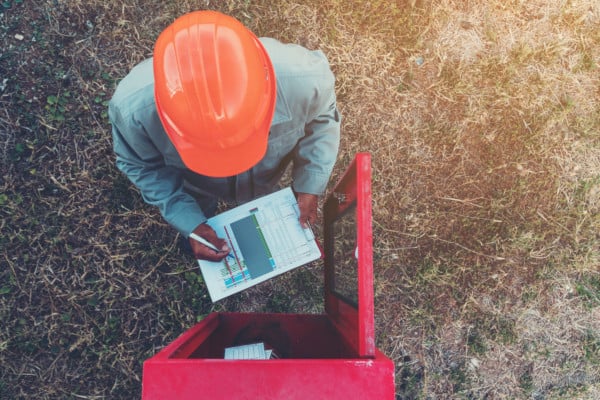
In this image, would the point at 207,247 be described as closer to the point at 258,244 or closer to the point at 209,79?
the point at 258,244

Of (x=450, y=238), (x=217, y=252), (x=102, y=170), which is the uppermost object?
(x=102, y=170)

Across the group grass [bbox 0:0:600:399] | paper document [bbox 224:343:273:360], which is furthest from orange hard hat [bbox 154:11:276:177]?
grass [bbox 0:0:600:399]

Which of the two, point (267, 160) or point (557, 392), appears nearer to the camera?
point (267, 160)

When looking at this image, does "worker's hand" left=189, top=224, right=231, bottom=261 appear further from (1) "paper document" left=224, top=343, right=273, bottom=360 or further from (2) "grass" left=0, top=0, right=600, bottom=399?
(2) "grass" left=0, top=0, right=600, bottom=399

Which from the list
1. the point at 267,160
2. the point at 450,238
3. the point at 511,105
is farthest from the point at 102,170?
the point at 511,105

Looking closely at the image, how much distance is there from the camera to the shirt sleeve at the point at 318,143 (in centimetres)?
193

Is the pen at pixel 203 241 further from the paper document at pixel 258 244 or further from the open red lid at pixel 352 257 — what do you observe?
the open red lid at pixel 352 257

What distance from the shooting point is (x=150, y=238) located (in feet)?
9.89

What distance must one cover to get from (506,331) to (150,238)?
250cm

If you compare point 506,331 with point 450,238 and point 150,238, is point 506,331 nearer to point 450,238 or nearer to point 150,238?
point 450,238

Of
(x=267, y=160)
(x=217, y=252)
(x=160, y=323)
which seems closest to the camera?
(x=267, y=160)

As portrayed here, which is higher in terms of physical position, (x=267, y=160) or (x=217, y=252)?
(x=267, y=160)

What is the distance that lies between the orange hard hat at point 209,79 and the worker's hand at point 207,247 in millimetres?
880

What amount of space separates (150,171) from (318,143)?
30.8 inches
